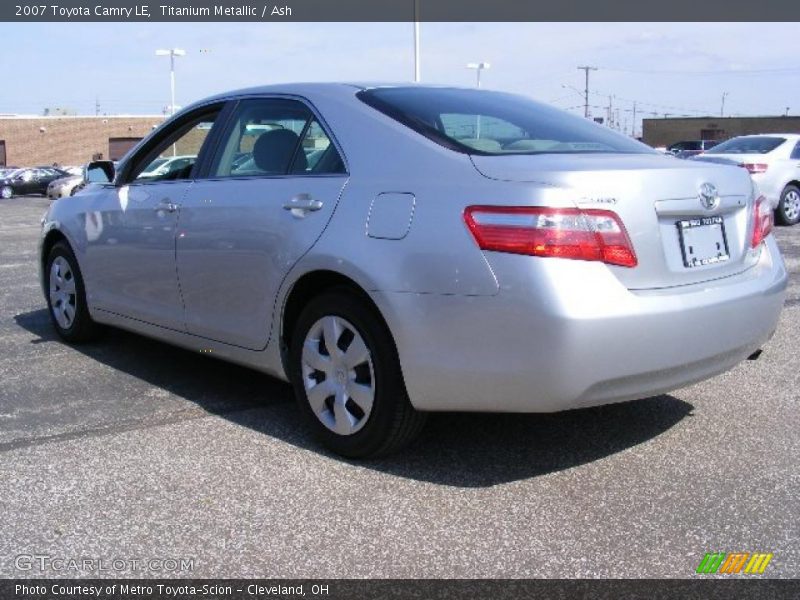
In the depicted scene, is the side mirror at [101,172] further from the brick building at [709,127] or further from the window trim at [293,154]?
the brick building at [709,127]

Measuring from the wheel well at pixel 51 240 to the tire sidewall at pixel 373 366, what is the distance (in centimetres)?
268

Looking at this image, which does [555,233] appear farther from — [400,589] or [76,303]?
[76,303]

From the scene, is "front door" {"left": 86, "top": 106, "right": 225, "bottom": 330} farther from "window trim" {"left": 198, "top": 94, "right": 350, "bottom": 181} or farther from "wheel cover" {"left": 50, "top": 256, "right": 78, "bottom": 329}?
"wheel cover" {"left": 50, "top": 256, "right": 78, "bottom": 329}

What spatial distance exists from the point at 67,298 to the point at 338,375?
287 centimetres

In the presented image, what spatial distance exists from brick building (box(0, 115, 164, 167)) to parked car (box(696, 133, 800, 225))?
57.1 meters

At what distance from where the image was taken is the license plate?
3.33 meters

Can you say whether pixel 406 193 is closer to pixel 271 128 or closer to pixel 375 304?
pixel 375 304

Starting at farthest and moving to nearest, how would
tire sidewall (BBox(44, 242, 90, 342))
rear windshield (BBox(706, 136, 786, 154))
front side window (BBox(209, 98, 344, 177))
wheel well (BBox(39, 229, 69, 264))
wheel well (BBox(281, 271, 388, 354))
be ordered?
rear windshield (BBox(706, 136, 786, 154)), wheel well (BBox(39, 229, 69, 264)), tire sidewall (BBox(44, 242, 90, 342)), front side window (BBox(209, 98, 344, 177)), wheel well (BBox(281, 271, 388, 354))

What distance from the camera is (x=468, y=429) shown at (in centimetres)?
407

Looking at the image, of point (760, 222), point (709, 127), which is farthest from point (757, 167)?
point (709, 127)

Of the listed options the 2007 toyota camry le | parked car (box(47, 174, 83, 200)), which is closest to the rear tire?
the 2007 toyota camry le

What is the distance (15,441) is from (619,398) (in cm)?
268

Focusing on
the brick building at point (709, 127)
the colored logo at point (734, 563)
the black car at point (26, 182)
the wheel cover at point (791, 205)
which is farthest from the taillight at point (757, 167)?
the brick building at point (709, 127)

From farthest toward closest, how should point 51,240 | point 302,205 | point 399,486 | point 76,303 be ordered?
point 51,240
point 76,303
point 302,205
point 399,486
